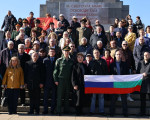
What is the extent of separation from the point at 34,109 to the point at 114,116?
108 inches

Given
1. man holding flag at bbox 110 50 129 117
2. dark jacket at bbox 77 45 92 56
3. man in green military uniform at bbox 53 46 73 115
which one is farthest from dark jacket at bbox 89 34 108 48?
man in green military uniform at bbox 53 46 73 115

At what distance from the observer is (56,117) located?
865 centimetres

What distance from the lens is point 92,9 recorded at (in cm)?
2017

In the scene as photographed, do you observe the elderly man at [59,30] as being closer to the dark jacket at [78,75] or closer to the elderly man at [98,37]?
the elderly man at [98,37]

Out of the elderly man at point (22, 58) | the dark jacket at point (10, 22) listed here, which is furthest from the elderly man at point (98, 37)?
the dark jacket at point (10, 22)

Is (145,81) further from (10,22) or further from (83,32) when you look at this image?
(10,22)

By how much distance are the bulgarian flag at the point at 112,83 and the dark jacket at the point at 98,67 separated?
0.14 meters

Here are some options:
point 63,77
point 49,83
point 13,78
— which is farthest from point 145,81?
point 13,78

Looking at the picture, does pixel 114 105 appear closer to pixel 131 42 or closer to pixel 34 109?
pixel 34 109

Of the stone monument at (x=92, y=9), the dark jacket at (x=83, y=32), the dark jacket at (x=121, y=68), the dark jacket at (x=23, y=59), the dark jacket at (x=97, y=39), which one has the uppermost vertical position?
the stone monument at (x=92, y=9)

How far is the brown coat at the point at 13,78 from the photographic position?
9.00 meters

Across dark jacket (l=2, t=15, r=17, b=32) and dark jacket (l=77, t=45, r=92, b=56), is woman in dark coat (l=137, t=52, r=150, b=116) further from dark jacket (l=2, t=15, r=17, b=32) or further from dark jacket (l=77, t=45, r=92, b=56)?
dark jacket (l=2, t=15, r=17, b=32)

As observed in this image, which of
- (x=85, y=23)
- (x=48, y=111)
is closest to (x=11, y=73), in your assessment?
(x=48, y=111)

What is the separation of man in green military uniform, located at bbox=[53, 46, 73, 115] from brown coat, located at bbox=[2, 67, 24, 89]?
46.2 inches
